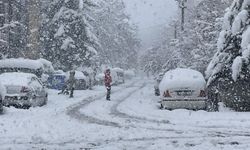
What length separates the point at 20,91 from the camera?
18234 mm

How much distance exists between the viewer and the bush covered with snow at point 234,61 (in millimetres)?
17078

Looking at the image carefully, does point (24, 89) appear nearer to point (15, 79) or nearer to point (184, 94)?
point (15, 79)

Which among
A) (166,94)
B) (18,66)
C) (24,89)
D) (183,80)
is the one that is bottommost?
(166,94)

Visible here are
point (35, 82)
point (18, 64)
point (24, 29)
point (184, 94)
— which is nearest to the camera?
point (184, 94)

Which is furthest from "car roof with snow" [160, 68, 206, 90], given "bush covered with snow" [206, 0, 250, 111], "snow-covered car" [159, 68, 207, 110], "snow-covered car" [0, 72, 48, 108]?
"snow-covered car" [0, 72, 48, 108]

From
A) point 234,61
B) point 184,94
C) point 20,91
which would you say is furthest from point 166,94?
point 20,91

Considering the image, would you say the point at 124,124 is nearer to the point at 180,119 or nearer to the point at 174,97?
the point at 180,119

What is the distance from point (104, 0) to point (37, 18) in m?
42.5

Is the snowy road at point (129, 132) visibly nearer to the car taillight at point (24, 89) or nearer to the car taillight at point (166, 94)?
the car taillight at point (166, 94)

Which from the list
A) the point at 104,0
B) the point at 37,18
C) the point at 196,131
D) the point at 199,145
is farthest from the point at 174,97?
the point at 104,0

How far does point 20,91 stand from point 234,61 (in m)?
7.69

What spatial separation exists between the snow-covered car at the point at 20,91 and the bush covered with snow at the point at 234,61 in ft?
21.7

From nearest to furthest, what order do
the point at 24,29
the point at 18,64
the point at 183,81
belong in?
1. the point at 183,81
2. the point at 18,64
3. the point at 24,29

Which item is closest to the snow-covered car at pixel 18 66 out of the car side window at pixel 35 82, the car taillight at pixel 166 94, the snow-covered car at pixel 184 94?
the car side window at pixel 35 82
